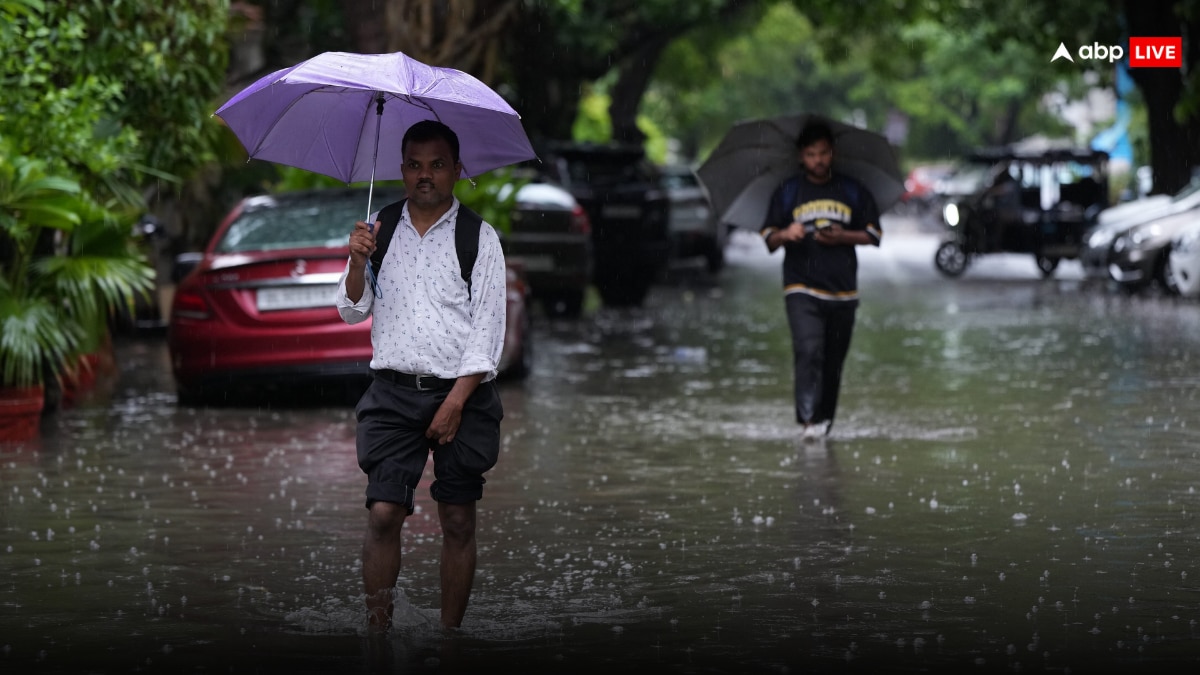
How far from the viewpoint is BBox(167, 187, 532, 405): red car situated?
13.0m

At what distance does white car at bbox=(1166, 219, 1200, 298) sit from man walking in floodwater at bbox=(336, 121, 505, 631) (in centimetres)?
1884

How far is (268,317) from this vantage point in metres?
13.1

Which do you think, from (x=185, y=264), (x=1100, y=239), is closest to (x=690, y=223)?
(x=1100, y=239)

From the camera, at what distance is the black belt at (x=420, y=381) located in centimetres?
620

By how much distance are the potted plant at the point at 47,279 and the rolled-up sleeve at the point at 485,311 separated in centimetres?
607

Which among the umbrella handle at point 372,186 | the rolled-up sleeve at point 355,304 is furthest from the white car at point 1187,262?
the rolled-up sleeve at point 355,304

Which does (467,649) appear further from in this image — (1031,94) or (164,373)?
(1031,94)

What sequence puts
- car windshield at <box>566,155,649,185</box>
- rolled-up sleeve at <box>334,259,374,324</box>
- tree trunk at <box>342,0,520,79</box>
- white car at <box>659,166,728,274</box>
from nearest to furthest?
rolled-up sleeve at <box>334,259,374,324</box>, tree trunk at <box>342,0,520,79</box>, car windshield at <box>566,155,649,185</box>, white car at <box>659,166,728,274</box>

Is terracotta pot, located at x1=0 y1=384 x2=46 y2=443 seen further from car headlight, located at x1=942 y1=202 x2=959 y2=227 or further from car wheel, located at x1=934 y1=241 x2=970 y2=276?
car wheel, located at x1=934 y1=241 x2=970 y2=276

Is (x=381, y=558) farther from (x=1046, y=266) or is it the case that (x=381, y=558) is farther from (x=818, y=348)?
(x=1046, y=266)

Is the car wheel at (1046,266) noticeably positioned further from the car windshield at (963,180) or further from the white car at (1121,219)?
the car windshield at (963,180)

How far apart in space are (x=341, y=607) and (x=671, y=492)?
301 centimetres

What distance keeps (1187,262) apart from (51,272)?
1522cm

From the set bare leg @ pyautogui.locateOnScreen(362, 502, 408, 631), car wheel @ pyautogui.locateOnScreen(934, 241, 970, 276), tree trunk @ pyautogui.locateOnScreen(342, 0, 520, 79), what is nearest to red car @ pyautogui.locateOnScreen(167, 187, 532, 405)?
bare leg @ pyautogui.locateOnScreen(362, 502, 408, 631)
